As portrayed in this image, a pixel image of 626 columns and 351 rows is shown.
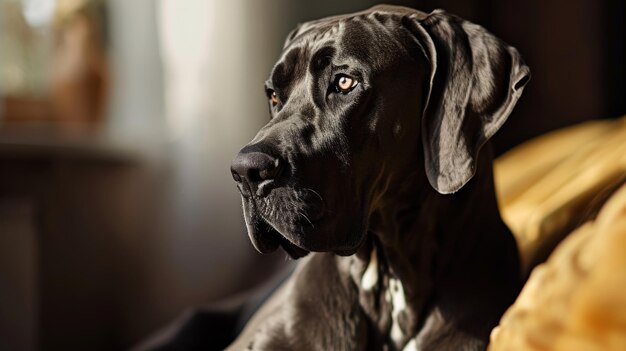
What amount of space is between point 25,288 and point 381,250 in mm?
1408

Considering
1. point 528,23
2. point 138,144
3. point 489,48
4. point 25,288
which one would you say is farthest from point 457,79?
point 528,23

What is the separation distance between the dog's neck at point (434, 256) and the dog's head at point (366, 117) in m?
0.06

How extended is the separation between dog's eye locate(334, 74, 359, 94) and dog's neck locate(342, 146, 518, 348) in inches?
6.6

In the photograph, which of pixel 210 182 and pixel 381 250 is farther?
pixel 210 182

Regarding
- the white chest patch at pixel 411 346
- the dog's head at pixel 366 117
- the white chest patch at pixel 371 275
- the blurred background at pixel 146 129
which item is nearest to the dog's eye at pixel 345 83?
the dog's head at pixel 366 117

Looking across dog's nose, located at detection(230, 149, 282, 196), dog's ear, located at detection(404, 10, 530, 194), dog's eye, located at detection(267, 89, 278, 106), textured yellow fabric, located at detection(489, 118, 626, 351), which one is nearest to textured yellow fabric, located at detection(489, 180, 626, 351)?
textured yellow fabric, located at detection(489, 118, 626, 351)

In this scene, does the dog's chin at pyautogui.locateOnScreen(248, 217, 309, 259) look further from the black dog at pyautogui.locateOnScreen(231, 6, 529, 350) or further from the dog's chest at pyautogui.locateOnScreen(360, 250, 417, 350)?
the dog's chest at pyautogui.locateOnScreen(360, 250, 417, 350)

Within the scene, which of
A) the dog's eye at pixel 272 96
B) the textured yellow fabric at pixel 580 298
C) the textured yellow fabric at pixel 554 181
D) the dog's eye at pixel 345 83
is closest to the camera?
the textured yellow fabric at pixel 580 298

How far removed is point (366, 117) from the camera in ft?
3.78

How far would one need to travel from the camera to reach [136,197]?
9.70ft

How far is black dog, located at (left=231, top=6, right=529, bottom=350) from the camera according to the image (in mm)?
1107

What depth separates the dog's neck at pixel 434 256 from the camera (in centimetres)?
123

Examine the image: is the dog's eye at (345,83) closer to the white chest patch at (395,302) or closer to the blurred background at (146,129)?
the white chest patch at (395,302)

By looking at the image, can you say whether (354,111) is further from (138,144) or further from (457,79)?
(138,144)
